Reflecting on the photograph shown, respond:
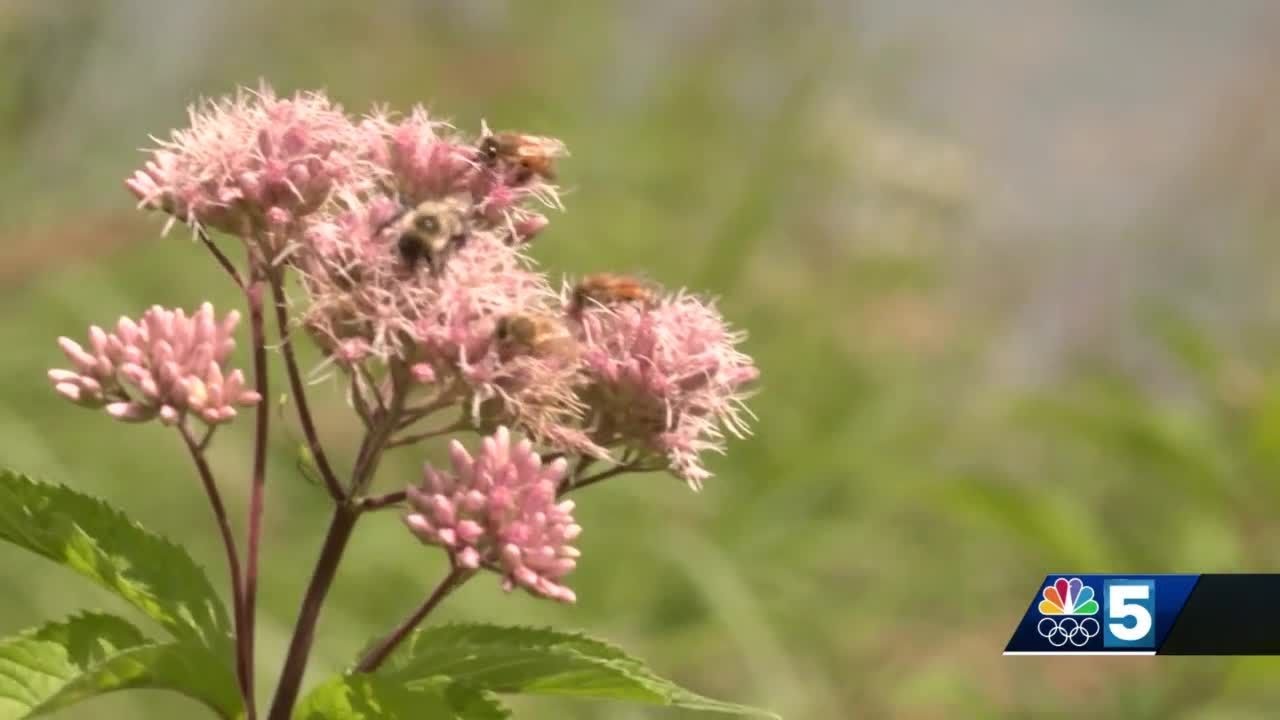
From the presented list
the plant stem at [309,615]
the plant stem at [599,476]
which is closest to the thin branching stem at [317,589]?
the plant stem at [309,615]

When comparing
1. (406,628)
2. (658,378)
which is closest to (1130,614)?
(658,378)

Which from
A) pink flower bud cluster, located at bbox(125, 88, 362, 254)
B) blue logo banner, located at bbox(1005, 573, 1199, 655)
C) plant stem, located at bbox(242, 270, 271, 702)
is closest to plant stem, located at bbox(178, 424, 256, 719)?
plant stem, located at bbox(242, 270, 271, 702)

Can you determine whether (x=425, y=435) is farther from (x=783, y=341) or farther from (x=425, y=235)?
(x=783, y=341)

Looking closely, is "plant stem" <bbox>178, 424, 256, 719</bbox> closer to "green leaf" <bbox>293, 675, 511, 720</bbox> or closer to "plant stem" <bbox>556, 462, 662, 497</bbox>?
"green leaf" <bbox>293, 675, 511, 720</bbox>

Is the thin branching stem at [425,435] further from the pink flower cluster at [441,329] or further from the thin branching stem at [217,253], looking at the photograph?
the thin branching stem at [217,253]

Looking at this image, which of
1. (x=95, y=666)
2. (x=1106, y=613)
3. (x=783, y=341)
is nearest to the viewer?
(x=95, y=666)

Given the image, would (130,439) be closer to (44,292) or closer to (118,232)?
(44,292)
